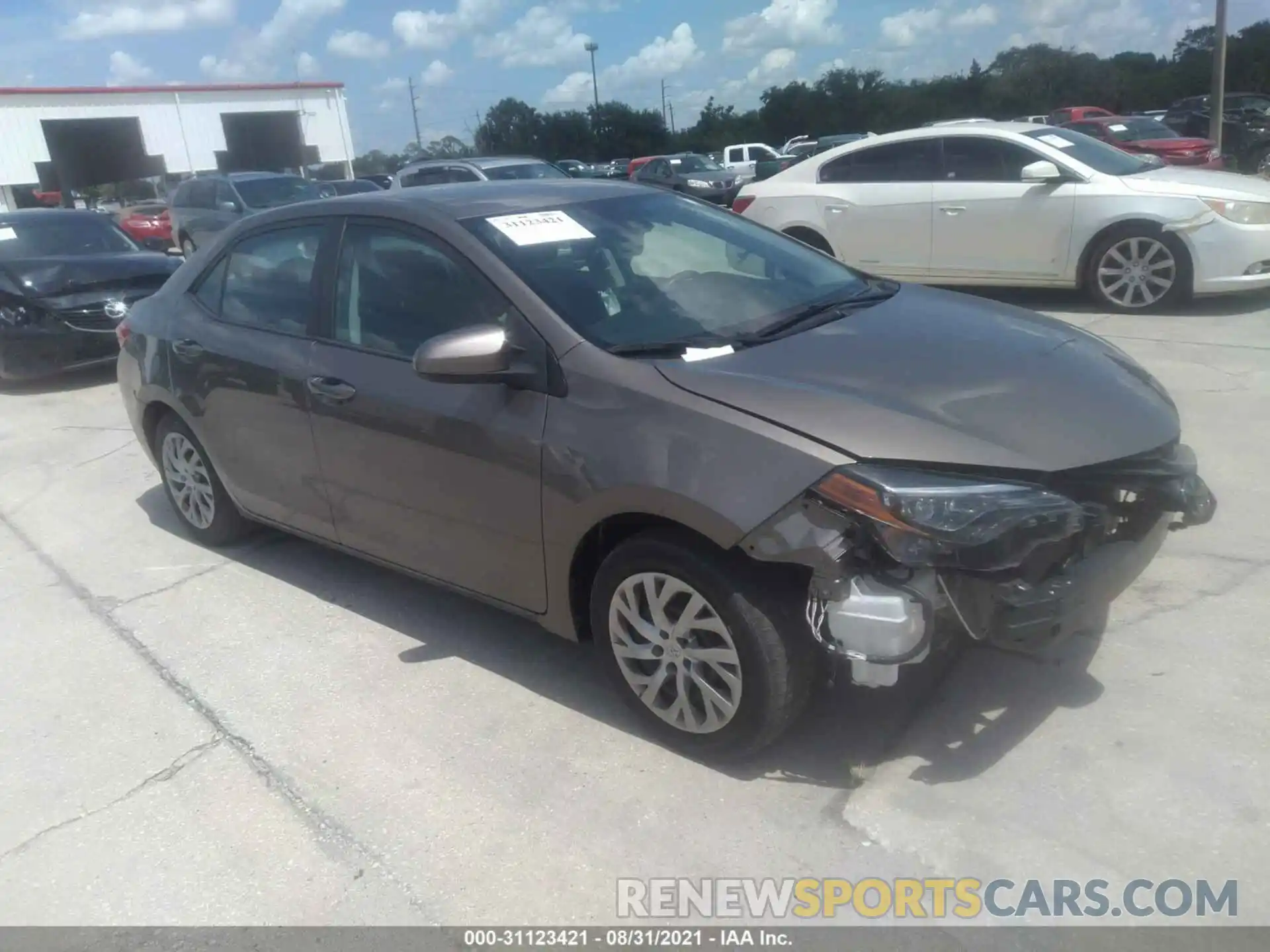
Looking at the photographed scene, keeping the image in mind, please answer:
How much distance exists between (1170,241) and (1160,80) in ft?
155

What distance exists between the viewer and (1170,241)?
819cm

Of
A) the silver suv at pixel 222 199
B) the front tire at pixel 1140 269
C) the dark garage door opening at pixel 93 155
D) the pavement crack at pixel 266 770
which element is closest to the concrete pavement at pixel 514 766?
the pavement crack at pixel 266 770

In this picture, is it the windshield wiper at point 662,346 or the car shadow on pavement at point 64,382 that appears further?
the car shadow on pavement at point 64,382

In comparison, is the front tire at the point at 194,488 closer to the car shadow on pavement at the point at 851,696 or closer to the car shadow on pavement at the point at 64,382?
the car shadow on pavement at the point at 851,696

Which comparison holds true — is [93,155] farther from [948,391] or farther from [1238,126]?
[948,391]

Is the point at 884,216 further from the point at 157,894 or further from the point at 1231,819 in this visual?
the point at 157,894

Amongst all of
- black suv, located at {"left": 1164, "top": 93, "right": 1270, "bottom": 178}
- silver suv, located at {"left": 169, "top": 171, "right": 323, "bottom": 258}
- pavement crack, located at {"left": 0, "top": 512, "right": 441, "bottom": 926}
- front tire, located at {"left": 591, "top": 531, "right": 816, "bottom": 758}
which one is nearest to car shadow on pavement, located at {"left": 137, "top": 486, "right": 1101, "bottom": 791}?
front tire, located at {"left": 591, "top": 531, "right": 816, "bottom": 758}

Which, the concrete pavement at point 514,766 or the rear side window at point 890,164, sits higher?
the rear side window at point 890,164

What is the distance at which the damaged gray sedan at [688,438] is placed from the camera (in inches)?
109

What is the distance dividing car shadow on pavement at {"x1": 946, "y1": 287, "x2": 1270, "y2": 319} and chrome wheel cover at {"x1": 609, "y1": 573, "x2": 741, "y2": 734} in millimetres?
5247

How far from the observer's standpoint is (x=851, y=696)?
3.51 metres

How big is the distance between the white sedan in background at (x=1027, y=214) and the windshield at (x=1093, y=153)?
0.02 metres

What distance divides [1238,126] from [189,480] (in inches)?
1044

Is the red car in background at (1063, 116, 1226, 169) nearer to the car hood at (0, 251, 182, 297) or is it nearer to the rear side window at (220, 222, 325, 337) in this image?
the car hood at (0, 251, 182, 297)
